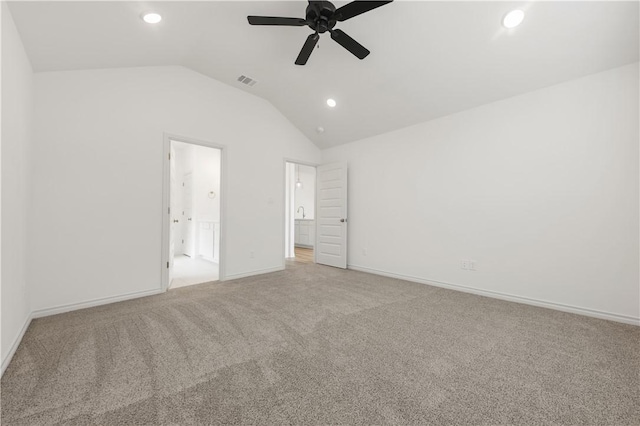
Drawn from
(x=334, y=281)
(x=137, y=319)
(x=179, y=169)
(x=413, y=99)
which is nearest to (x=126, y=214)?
(x=137, y=319)

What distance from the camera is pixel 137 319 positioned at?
2596mm

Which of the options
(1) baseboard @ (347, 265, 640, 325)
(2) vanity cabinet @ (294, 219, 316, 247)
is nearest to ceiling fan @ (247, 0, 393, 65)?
(1) baseboard @ (347, 265, 640, 325)

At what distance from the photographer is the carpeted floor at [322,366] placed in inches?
54.4

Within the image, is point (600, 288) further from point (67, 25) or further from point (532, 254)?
point (67, 25)

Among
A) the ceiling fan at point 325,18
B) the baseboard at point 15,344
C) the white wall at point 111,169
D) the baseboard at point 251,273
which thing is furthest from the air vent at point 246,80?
the baseboard at point 15,344

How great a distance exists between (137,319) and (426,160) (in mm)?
4165

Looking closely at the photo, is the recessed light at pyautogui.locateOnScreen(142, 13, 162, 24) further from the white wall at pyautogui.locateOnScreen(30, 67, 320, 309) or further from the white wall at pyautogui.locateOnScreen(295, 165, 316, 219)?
the white wall at pyautogui.locateOnScreen(295, 165, 316, 219)

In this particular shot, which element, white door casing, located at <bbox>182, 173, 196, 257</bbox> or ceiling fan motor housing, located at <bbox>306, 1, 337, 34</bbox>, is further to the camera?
white door casing, located at <bbox>182, 173, 196, 257</bbox>

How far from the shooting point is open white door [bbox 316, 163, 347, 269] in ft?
16.8

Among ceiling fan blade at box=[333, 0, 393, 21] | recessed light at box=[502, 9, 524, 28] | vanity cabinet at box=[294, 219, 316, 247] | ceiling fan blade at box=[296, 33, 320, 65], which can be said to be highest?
recessed light at box=[502, 9, 524, 28]

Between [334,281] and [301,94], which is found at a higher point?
[301,94]

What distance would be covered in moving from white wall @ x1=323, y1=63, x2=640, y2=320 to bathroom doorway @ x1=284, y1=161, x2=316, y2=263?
2468 millimetres

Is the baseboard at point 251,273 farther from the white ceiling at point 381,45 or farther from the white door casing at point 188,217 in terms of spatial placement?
the white ceiling at point 381,45

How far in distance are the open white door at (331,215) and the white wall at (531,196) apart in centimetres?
91
